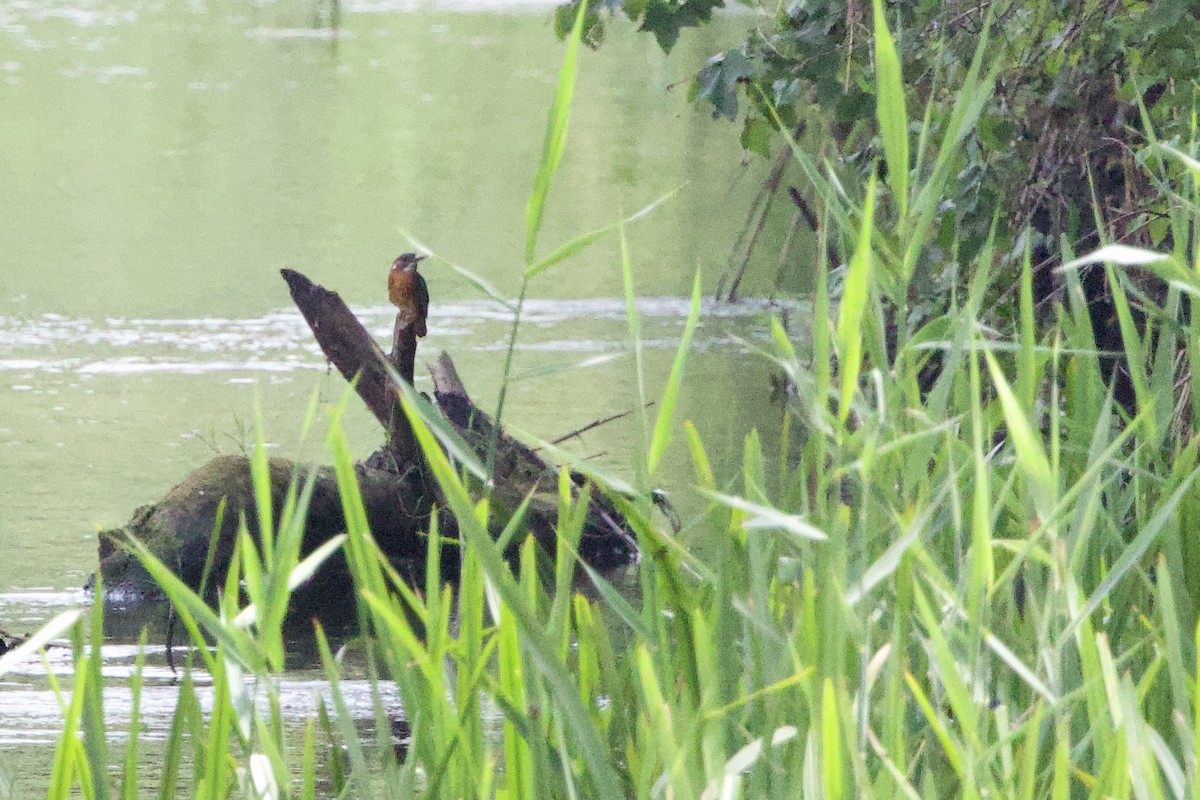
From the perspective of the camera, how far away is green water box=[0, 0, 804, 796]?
8953 mm

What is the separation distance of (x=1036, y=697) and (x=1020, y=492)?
1.42 feet

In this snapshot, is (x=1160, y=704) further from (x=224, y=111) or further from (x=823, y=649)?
(x=224, y=111)

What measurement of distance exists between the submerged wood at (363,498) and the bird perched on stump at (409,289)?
0.20 m

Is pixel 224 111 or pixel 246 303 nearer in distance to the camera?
pixel 246 303

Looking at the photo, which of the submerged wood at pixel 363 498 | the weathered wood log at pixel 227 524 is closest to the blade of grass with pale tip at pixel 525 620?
the submerged wood at pixel 363 498

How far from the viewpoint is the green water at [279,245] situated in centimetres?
895

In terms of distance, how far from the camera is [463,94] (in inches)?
1082

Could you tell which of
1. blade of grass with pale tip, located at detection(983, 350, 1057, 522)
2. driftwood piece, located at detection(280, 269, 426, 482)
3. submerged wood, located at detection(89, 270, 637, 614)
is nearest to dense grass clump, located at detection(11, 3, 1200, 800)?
blade of grass with pale tip, located at detection(983, 350, 1057, 522)

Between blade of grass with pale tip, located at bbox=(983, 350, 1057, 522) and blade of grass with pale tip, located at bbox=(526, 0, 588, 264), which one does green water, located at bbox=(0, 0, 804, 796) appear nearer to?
blade of grass with pale tip, located at bbox=(526, 0, 588, 264)

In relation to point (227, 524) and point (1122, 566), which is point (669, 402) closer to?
point (1122, 566)

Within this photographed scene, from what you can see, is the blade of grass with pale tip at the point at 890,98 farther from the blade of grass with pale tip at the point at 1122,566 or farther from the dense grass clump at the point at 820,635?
the blade of grass with pale tip at the point at 1122,566

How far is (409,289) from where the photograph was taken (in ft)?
20.7

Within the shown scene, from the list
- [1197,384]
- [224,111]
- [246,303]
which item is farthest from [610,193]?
[1197,384]

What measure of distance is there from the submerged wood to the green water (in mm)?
215
